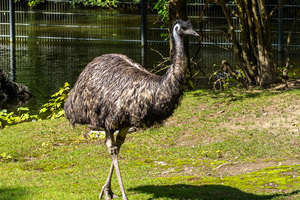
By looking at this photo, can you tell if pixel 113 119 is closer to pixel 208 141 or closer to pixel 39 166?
pixel 39 166

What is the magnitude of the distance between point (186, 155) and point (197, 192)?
246cm

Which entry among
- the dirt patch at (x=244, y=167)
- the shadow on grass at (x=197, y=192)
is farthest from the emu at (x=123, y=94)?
the dirt patch at (x=244, y=167)

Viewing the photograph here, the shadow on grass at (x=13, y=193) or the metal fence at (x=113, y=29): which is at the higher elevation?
the metal fence at (x=113, y=29)

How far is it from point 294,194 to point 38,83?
12054 millimetres

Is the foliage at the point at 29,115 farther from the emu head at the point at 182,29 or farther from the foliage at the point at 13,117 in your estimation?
the emu head at the point at 182,29

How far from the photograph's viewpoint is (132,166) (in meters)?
8.96

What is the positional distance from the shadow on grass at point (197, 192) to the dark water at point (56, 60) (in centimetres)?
734

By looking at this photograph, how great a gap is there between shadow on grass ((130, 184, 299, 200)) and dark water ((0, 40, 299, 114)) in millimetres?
7345

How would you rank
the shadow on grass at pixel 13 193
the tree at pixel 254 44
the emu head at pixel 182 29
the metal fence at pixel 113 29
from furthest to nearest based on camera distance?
the metal fence at pixel 113 29 → the tree at pixel 254 44 → the shadow on grass at pixel 13 193 → the emu head at pixel 182 29

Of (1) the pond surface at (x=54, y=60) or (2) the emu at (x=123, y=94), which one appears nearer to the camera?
(2) the emu at (x=123, y=94)

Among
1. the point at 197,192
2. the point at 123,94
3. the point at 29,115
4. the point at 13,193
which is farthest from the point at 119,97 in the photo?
the point at 29,115

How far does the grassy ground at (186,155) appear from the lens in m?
7.15

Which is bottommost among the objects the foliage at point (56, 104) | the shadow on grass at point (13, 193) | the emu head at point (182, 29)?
the shadow on grass at point (13, 193)

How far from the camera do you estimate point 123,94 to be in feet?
22.0
